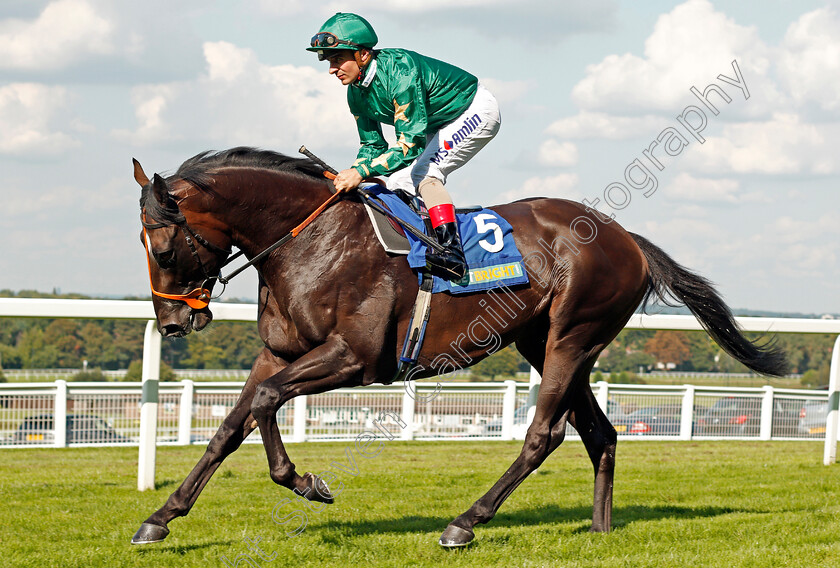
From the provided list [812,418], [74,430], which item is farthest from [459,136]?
[812,418]

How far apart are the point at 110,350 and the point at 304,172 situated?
53595 millimetres

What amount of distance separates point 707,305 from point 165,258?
11.0 feet

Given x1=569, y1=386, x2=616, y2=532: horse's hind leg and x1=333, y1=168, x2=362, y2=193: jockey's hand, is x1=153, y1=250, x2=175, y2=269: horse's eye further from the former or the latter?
x1=569, y1=386, x2=616, y2=532: horse's hind leg

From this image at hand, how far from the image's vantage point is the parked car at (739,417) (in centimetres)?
1063

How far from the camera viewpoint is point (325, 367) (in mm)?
4078

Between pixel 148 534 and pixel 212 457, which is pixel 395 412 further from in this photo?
pixel 148 534

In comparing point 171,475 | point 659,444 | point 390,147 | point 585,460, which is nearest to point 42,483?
point 171,475

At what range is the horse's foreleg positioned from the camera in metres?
4.01

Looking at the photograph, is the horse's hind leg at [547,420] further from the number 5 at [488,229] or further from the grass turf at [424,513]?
the number 5 at [488,229]

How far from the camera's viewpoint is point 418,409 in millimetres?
9719

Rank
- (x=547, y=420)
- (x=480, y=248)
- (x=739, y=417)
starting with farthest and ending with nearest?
(x=739, y=417) → (x=547, y=420) → (x=480, y=248)

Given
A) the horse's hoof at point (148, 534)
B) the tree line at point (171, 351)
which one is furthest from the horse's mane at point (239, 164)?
the tree line at point (171, 351)

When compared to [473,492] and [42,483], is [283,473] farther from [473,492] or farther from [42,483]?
[42,483]

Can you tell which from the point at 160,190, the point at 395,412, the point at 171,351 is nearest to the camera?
the point at 160,190
